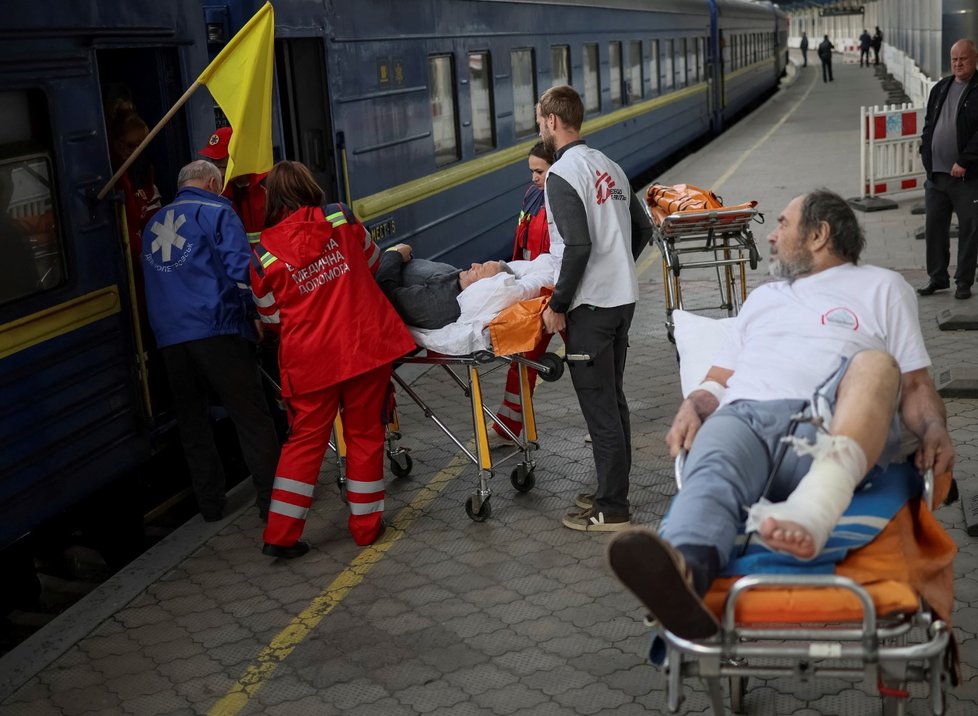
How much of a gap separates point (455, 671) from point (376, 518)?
1308 mm

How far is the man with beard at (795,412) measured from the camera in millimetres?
2918

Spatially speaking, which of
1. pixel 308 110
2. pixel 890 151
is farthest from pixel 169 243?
pixel 890 151

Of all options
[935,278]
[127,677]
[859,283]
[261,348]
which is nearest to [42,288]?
[261,348]

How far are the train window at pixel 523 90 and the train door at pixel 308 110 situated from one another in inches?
152

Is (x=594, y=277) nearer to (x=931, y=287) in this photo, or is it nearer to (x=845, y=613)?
(x=845, y=613)

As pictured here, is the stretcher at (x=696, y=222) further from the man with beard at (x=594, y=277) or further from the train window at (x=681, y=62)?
the train window at (x=681, y=62)

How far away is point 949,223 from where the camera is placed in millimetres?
8945

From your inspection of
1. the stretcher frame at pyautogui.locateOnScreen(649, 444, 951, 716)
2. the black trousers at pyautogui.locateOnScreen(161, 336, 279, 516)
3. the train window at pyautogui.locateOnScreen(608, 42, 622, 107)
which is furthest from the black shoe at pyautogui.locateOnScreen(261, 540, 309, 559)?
the train window at pyautogui.locateOnScreen(608, 42, 622, 107)

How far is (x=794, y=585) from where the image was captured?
9.49 ft

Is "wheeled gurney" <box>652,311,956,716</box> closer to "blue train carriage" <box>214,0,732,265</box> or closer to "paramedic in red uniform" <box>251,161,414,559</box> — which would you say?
"paramedic in red uniform" <box>251,161,414,559</box>

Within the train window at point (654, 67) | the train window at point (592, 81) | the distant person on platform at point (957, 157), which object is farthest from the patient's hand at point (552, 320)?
the train window at point (654, 67)

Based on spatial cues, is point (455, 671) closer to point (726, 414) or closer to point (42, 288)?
point (726, 414)

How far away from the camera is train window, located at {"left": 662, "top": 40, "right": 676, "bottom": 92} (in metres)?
19.0

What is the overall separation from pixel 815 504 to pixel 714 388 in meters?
0.91
